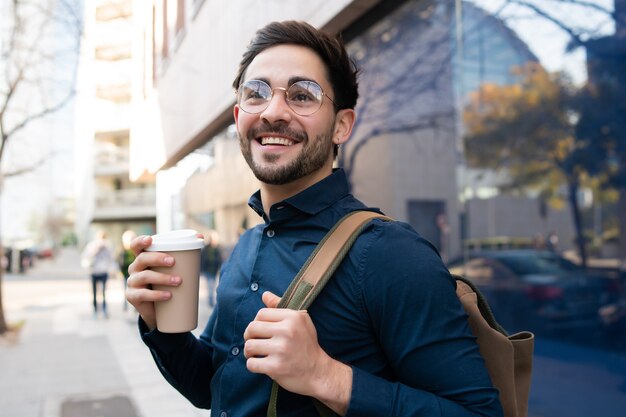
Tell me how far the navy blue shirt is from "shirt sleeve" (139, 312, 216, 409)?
1cm

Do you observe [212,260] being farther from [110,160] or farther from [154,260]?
[110,160]

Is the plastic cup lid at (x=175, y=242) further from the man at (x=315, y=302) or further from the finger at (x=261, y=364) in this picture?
the finger at (x=261, y=364)

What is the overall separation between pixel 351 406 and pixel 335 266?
1.04ft

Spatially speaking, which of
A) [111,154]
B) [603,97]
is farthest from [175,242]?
[111,154]

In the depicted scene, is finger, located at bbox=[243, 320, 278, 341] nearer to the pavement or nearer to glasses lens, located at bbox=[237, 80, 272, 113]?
glasses lens, located at bbox=[237, 80, 272, 113]

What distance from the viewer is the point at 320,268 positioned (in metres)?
1.25

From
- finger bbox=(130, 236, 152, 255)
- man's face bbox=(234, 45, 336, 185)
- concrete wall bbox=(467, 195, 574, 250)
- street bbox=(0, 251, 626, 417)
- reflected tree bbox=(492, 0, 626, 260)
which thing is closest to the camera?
finger bbox=(130, 236, 152, 255)

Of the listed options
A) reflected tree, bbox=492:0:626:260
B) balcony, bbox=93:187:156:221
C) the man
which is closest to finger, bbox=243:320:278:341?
the man

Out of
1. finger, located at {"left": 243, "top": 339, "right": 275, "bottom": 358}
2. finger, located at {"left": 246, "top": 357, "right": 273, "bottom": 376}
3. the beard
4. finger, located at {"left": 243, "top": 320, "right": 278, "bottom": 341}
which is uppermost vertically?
the beard

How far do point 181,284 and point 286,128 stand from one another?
53 centimetres

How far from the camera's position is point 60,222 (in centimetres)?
6150

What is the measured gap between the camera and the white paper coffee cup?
1.41 metres

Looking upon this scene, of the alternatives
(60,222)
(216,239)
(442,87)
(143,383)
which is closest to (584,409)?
(442,87)

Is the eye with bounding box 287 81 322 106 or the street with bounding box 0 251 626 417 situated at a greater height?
the eye with bounding box 287 81 322 106
